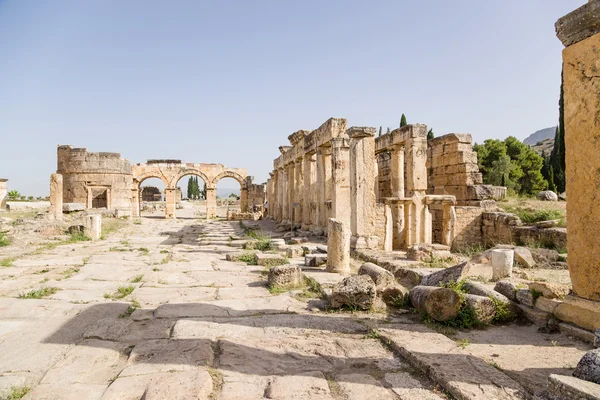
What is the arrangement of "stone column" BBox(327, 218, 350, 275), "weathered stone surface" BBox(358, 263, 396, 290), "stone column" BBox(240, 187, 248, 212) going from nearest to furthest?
"weathered stone surface" BBox(358, 263, 396, 290), "stone column" BBox(327, 218, 350, 275), "stone column" BBox(240, 187, 248, 212)

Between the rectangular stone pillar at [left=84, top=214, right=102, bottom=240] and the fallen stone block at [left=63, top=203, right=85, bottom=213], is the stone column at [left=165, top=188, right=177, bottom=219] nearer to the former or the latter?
the fallen stone block at [left=63, top=203, right=85, bottom=213]

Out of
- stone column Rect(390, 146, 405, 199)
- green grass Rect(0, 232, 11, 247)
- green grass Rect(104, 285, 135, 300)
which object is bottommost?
green grass Rect(104, 285, 135, 300)

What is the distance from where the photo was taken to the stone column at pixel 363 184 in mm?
10164

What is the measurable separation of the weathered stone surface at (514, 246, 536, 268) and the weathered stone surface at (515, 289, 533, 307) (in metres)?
3.78

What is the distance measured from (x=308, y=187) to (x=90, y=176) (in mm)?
17943

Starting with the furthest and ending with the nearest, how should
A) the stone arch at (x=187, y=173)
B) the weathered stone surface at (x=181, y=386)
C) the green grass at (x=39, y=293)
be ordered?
the stone arch at (x=187, y=173) → the green grass at (x=39, y=293) → the weathered stone surface at (x=181, y=386)

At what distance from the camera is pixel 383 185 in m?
17.3

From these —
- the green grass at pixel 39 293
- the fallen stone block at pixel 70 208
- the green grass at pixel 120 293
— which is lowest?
the green grass at pixel 120 293

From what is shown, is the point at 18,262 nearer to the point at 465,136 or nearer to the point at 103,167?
the point at 465,136

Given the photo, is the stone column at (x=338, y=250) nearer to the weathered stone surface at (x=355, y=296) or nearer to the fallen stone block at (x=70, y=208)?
the weathered stone surface at (x=355, y=296)

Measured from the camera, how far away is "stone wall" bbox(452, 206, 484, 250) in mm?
13383

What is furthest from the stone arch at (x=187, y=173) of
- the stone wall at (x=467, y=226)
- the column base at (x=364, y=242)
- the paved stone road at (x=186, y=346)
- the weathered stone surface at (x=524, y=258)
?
the weathered stone surface at (x=524, y=258)

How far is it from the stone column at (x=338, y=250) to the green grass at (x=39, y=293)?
4.50 meters

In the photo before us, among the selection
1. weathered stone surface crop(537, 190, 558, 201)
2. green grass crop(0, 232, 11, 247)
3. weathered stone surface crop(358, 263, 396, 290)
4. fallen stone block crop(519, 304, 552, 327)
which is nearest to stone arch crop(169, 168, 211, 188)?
green grass crop(0, 232, 11, 247)
